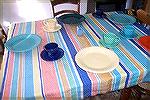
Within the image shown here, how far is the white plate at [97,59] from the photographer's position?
98 centimetres

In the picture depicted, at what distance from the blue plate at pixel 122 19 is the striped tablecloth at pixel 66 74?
10.6 inches

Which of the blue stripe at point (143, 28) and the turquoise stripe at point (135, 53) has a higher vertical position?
the blue stripe at point (143, 28)

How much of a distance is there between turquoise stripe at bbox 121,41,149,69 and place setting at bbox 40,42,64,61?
0.41 meters

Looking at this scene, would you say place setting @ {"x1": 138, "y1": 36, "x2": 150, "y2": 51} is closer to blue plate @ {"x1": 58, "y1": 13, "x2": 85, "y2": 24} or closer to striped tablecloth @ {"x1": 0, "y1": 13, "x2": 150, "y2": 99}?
striped tablecloth @ {"x1": 0, "y1": 13, "x2": 150, "y2": 99}

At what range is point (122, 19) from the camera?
1.49m

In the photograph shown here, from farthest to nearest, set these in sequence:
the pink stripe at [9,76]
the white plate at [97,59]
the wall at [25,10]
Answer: the wall at [25,10], the white plate at [97,59], the pink stripe at [9,76]

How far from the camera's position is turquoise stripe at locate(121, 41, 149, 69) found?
1.03m

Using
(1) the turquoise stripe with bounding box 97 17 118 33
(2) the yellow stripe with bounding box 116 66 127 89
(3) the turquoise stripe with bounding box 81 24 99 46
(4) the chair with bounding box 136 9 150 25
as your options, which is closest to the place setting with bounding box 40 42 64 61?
(3) the turquoise stripe with bounding box 81 24 99 46

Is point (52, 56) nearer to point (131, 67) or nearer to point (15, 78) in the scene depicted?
point (15, 78)

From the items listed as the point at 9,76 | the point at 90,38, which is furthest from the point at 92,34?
the point at 9,76

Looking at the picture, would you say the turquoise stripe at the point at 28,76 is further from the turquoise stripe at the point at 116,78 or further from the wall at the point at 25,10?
the wall at the point at 25,10

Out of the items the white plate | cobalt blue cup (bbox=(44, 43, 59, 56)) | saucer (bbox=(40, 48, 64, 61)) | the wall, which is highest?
cobalt blue cup (bbox=(44, 43, 59, 56))

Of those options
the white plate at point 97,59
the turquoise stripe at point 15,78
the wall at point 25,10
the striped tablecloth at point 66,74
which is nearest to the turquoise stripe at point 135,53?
the striped tablecloth at point 66,74

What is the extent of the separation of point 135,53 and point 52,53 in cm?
49
